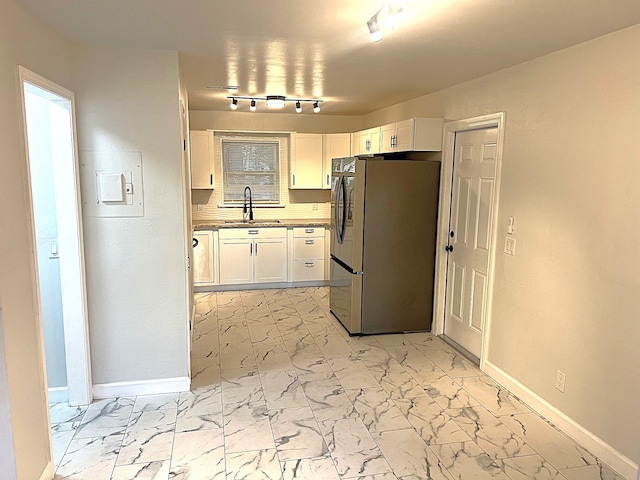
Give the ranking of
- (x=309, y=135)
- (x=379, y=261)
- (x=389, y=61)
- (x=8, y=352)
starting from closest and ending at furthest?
1. (x=8, y=352)
2. (x=389, y=61)
3. (x=379, y=261)
4. (x=309, y=135)

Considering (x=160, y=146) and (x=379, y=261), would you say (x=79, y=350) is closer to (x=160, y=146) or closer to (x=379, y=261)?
(x=160, y=146)

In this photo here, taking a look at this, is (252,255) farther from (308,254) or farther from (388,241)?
(388,241)

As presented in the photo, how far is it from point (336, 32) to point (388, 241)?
232cm

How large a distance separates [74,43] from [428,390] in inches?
A: 133

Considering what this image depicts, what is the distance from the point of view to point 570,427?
2785mm

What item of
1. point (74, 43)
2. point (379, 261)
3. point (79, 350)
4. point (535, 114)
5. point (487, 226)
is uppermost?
point (74, 43)

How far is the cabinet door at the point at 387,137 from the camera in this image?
4.67 metres

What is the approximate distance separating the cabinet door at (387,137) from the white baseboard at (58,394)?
357cm

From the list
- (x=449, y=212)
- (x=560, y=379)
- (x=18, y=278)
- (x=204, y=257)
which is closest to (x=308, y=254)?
(x=204, y=257)

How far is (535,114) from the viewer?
3035 mm

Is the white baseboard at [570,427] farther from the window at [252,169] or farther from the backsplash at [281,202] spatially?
the window at [252,169]

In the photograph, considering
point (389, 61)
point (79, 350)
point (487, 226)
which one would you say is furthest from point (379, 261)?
point (79, 350)

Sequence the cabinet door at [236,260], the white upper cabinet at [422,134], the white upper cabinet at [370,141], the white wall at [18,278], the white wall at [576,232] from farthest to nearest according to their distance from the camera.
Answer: the cabinet door at [236,260]
the white upper cabinet at [370,141]
the white upper cabinet at [422,134]
the white wall at [576,232]
the white wall at [18,278]

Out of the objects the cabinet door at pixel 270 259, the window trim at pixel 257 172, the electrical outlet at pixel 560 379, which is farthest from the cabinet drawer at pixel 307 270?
the electrical outlet at pixel 560 379
